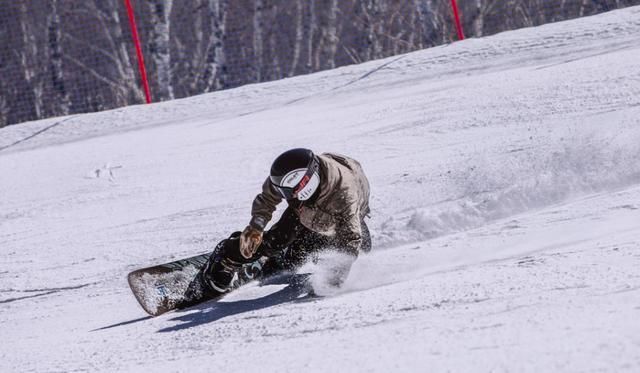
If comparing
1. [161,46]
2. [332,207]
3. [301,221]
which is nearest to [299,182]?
[332,207]

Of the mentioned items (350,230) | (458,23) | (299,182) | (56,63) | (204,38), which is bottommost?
(350,230)

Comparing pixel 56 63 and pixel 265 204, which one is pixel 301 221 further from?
pixel 56 63

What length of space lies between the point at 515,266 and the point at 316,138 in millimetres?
4582

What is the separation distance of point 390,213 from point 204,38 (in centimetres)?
1260

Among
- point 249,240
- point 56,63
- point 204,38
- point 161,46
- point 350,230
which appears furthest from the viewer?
point 204,38

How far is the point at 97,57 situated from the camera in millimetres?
17625

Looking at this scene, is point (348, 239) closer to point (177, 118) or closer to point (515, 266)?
point (515, 266)

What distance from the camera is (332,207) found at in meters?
5.29

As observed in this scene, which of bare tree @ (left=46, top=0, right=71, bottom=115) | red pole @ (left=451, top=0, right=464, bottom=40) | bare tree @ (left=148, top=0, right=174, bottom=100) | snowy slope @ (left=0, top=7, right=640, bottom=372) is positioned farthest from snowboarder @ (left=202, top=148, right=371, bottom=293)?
bare tree @ (left=148, top=0, right=174, bottom=100)

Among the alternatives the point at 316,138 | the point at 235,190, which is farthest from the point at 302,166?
the point at 316,138

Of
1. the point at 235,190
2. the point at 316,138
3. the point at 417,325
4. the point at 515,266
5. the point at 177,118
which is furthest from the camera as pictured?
the point at 177,118

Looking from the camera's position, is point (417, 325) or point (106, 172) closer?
point (417, 325)

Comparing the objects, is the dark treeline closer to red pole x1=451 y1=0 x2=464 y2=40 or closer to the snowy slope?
red pole x1=451 y1=0 x2=464 y2=40

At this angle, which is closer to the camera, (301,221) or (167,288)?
(301,221)
